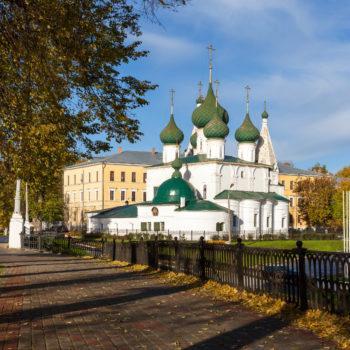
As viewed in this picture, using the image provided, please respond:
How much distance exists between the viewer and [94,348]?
26.4 feet

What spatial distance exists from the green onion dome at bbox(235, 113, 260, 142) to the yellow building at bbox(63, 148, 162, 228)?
95.4 feet

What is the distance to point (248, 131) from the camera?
2891 inches

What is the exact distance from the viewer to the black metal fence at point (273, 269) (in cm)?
962

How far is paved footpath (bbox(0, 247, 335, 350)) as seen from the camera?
27.5ft

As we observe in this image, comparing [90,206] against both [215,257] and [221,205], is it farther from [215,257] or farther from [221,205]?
[215,257]

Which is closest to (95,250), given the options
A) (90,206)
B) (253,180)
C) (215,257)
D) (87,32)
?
(215,257)

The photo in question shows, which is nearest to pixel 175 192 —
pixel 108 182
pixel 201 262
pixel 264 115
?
pixel 264 115

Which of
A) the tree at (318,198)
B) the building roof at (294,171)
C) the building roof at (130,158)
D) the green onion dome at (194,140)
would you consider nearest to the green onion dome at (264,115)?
the green onion dome at (194,140)

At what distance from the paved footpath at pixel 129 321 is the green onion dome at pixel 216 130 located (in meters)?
53.0

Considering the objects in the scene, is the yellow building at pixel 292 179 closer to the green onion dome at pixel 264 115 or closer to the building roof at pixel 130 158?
the building roof at pixel 130 158

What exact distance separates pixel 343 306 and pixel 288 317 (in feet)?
4.02

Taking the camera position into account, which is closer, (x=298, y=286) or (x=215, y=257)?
(x=298, y=286)

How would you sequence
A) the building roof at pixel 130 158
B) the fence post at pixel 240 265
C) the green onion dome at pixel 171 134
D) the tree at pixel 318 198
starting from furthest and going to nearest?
the building roof at pixel 130 158 < the tree at pixel 318 198 < the green onion dome at pixel 171 134 < the fence post at pixel 240 265

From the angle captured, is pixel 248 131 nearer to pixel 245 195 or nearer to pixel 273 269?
pixel 245 195
